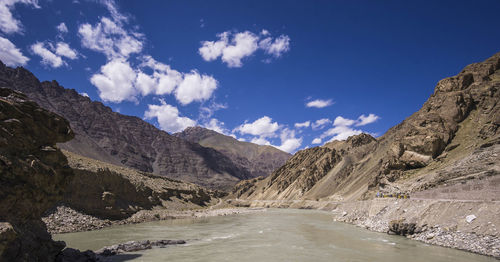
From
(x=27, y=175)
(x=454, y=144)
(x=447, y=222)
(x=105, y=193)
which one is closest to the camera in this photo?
(x=27, y=175)

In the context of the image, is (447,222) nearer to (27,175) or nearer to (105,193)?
(27,175)

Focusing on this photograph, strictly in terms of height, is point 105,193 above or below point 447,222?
above

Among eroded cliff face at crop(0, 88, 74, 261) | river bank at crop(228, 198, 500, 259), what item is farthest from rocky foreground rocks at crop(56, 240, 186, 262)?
river bank at crop(228, 198, 500, 259)

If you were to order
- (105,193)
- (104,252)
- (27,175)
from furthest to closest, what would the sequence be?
(105,193) < (104,252) < (27,175)

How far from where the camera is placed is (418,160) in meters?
46.6

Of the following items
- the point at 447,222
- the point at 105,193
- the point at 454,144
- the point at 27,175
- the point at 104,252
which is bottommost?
the point at 104,252

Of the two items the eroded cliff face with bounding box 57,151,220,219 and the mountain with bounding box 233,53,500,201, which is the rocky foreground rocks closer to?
the eroded cliff face with bounding box 57,151,220,219

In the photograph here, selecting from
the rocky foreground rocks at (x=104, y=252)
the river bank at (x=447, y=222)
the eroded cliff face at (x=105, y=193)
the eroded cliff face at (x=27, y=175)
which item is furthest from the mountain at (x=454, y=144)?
the eroded cliff face at (x=105, y=193)

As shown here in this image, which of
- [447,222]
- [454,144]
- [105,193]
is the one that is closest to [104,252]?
[105,193]

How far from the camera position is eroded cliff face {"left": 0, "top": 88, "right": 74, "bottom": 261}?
1200 cm

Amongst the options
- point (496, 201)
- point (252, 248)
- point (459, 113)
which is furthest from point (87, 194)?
point (459, 113)

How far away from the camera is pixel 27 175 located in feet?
43.8

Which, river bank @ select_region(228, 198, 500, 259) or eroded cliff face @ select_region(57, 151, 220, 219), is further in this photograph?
eroded cliff face @ select_region(57, 151, 220, 219)

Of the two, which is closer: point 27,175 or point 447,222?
point 27,175
